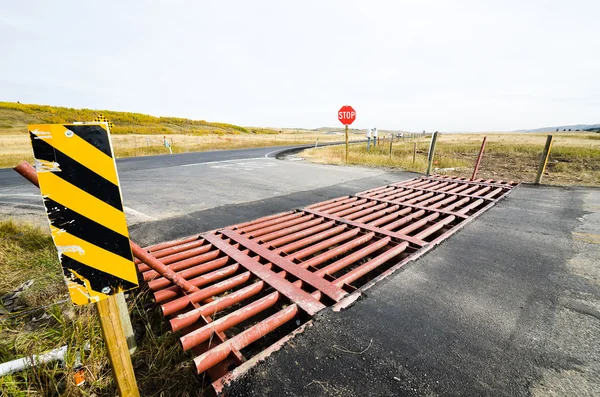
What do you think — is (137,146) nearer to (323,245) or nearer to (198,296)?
(323,245)

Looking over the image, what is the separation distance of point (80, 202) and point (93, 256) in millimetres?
241

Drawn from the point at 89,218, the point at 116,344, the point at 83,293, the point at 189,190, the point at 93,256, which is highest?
the point at 89,218

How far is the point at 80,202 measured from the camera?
1.09 metres

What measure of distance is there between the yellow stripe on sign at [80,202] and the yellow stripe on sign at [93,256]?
102mm

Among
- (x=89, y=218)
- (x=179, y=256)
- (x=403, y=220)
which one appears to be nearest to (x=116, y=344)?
(x=89, y=218)

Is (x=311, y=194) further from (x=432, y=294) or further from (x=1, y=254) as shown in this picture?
(x=1, y=254)

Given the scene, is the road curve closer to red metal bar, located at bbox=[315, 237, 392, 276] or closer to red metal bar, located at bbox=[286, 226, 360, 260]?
red metal bar, located at bbox=[286, 226, 360, 260]

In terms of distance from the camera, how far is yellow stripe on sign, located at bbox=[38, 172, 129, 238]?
1.01 meters

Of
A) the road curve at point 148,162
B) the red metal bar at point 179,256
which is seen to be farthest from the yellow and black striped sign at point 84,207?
the road curve at point 148,162

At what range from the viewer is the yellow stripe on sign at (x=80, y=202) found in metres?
1.01

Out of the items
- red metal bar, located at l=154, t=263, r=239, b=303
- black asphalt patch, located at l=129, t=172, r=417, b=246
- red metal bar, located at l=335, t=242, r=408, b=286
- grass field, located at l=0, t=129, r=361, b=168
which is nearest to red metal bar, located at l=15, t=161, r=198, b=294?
red metal bar, located at l=154, t=263, r=239, b=303

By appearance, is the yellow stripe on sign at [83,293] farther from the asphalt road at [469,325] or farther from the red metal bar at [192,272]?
the red metal bar at [192,272]

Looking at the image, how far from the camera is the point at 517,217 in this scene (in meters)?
4.08

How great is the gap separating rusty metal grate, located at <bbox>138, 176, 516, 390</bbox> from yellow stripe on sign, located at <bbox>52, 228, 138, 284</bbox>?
64 centimetres
